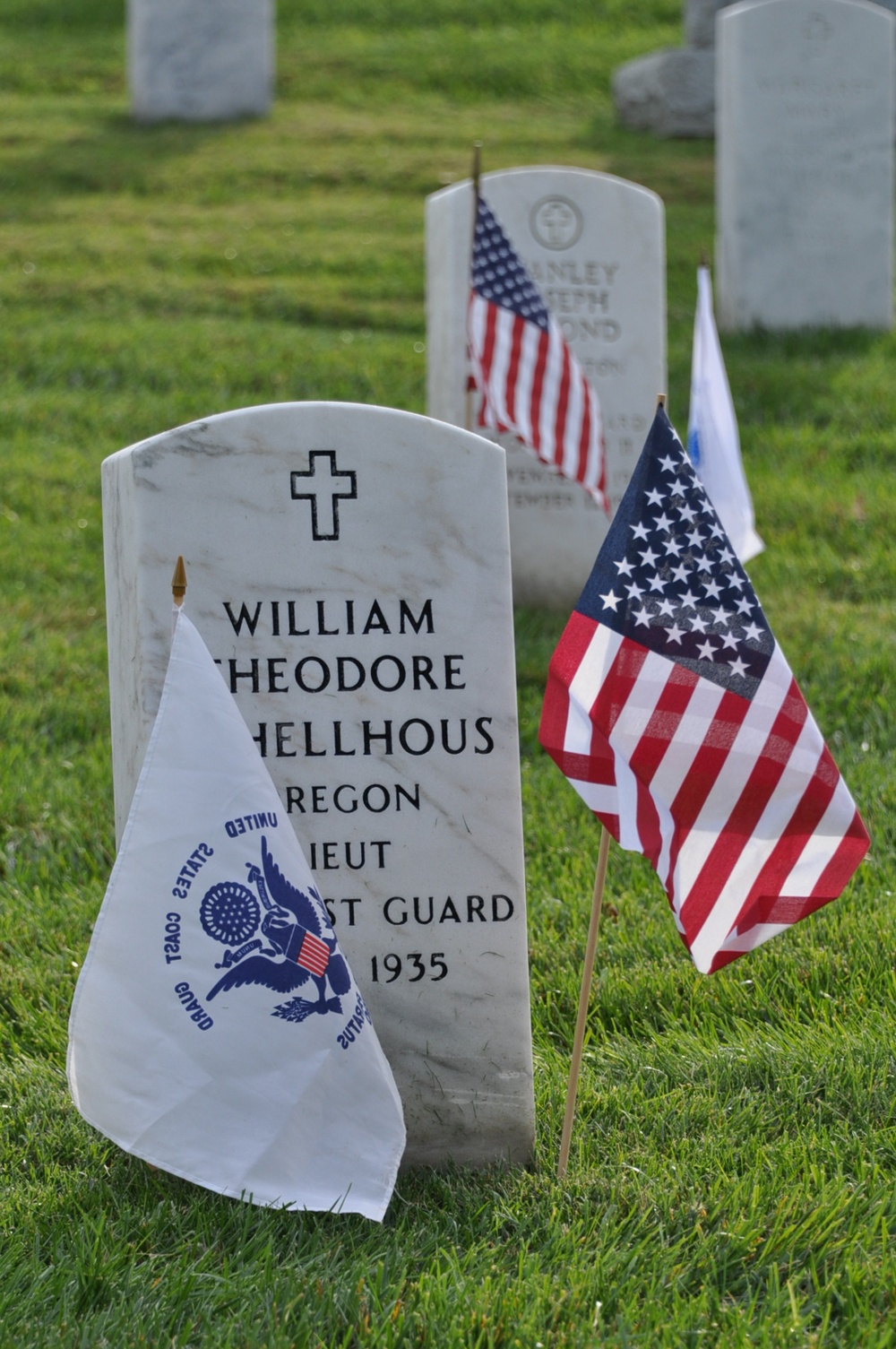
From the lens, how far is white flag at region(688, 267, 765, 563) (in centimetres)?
496

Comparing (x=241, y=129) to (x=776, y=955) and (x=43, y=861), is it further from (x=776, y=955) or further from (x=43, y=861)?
(x=776, y=955)

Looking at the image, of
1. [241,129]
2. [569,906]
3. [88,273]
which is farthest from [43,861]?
[241,129]

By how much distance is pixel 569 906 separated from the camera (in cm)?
362

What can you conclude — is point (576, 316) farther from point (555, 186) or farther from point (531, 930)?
point (531, 930)

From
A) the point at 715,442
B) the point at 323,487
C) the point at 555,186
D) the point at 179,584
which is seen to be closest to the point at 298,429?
the point at 323,487

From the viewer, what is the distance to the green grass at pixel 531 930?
2.25m

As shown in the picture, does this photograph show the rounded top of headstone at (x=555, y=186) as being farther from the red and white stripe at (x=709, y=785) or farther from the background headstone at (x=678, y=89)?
the background headstone at (x=678, y=89)

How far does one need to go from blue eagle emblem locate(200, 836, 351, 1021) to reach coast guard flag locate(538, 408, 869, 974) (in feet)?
1.73

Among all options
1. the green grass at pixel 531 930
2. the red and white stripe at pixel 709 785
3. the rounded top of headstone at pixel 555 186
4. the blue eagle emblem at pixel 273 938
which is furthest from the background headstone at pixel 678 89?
the blue eagle emblem at pixel 273 938

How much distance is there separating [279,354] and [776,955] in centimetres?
566

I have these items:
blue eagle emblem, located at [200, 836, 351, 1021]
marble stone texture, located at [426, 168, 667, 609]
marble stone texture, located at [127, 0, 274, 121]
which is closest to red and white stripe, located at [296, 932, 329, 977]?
blue eagle emblem, located at [200, 836, 351, 1021]

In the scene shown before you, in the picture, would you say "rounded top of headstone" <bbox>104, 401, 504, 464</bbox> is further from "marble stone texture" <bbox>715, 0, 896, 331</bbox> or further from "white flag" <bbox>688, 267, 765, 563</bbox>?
"marble stone texture" <bbox>715, 0, 896, 331</bbox>

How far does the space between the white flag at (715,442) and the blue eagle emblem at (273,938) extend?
2.86 metres

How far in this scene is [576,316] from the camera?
6.35 meters
